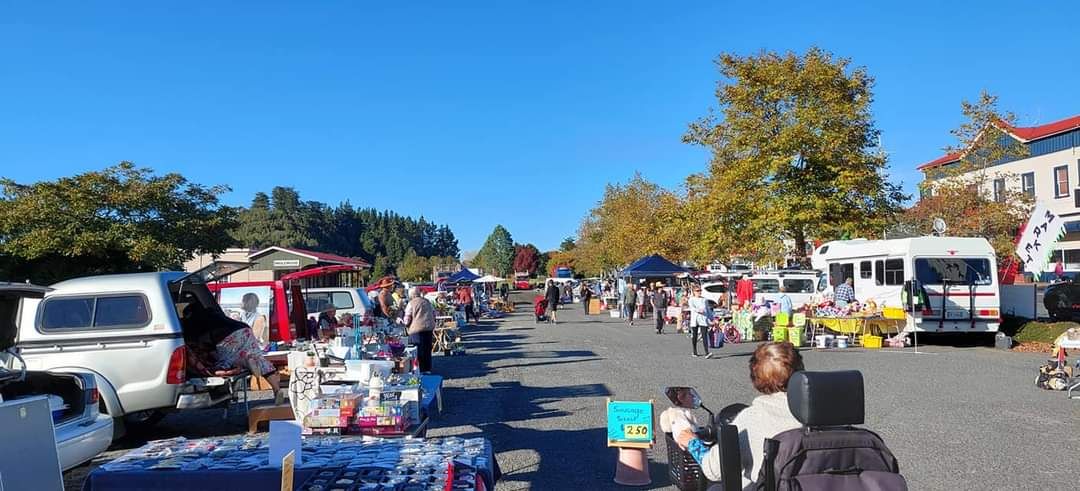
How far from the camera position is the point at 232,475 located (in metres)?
3.74

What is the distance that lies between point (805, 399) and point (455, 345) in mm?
16178

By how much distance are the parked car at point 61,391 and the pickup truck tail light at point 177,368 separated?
1413mm

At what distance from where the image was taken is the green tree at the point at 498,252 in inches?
4594

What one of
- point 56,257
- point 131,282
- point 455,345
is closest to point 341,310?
point 455,345

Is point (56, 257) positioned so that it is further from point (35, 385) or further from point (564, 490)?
point (564, 490)

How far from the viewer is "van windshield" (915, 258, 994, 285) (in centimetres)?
1739

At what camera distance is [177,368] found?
7.61 metres

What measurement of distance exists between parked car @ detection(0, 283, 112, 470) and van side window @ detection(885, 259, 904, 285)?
16942 millimetres

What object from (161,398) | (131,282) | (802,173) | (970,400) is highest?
(802,173)

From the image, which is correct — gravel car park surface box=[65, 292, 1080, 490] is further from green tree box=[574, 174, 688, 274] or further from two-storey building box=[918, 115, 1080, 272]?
two-storey building box=[918, 115, 1080, 272]

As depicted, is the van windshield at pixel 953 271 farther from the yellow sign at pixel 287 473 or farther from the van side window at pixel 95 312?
the yellow sign at pixel 287 473

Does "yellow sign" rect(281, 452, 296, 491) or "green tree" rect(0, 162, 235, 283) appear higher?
"green tree" rect(0, 162, 235, 283)

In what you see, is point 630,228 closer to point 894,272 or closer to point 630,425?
point 894,272

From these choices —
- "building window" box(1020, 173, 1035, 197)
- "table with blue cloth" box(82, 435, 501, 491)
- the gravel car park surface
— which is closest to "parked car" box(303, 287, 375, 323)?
the gravel car park surface
